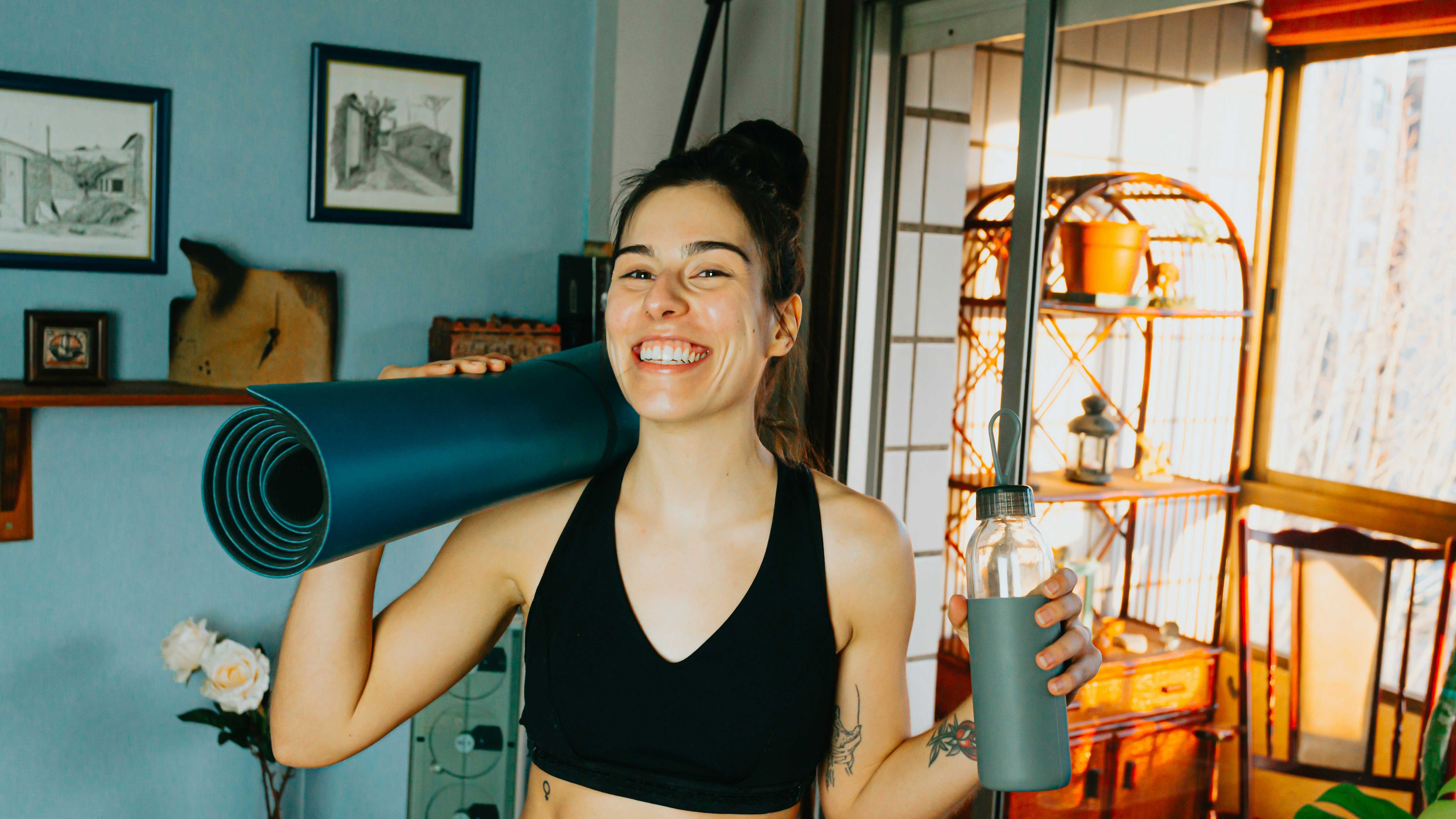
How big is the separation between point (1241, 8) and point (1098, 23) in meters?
0.44

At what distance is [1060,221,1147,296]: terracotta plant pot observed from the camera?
2.15m

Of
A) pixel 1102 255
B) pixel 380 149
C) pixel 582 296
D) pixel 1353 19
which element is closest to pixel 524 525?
pixel 582 296

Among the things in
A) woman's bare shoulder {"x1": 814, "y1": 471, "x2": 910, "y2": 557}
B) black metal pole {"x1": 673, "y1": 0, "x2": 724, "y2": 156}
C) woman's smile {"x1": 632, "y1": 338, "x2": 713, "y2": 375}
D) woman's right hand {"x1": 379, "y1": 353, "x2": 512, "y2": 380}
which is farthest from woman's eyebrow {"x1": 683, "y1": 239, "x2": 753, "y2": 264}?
black metal pole {"x1": 673, "y1": 0, "x2": 724, "y2": 156}

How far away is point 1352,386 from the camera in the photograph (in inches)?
72.7

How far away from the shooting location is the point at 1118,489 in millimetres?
2275

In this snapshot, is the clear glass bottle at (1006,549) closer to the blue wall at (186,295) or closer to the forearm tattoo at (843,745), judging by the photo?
the forearm tattoo at (843,745)

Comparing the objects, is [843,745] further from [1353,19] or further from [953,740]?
[1353,19]

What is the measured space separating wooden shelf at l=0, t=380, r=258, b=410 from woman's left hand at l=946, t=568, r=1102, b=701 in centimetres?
153

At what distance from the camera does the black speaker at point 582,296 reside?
92.0 inches

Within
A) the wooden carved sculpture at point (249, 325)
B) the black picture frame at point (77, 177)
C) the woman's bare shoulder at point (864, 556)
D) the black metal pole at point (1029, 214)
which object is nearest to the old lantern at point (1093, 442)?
the black metal pole at point (1029, 214)

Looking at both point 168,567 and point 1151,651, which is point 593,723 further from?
point 1151,651

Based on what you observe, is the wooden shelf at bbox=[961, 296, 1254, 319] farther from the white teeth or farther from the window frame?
the white teeth

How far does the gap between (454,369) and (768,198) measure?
0.42 metres

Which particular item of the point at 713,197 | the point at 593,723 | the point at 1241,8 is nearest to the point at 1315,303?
the point at 1241,8
